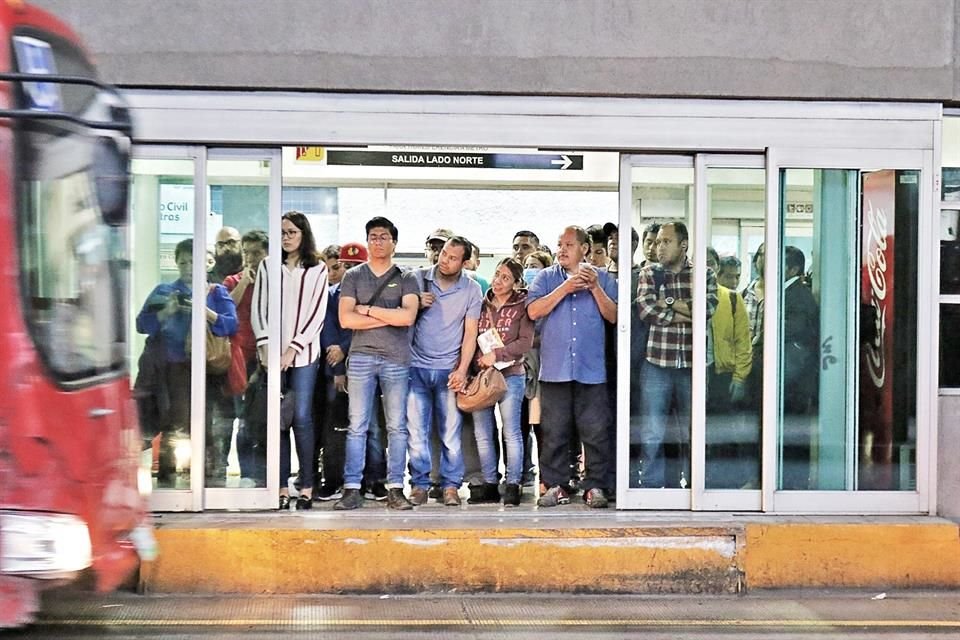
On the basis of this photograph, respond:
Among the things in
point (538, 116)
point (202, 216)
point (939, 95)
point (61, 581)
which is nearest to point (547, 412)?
point (538, 116)

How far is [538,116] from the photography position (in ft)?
27.4

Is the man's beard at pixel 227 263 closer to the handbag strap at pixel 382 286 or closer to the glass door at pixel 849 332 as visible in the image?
the handbag strap at pixel 382 286

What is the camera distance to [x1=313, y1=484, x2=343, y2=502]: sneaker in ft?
29.5

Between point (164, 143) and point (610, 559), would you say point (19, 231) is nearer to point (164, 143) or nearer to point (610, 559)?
point (164, 143)

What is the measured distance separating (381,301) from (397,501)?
57.3 inches

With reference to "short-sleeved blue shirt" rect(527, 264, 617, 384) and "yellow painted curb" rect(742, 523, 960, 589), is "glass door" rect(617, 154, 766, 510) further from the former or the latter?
"yellow painted curb" rect(742, 523, 960, 589)

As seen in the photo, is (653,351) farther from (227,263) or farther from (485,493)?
(227,263)

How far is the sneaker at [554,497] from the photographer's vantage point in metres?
8.74

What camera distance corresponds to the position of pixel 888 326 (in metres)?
8.56

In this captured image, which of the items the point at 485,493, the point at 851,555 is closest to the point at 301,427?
the point at 485,493

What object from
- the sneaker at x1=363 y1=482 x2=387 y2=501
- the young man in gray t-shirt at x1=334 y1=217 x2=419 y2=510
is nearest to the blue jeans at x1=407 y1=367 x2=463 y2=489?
the young man in gray t-shirt at x1=334 y1=217 x2=419 y2=510

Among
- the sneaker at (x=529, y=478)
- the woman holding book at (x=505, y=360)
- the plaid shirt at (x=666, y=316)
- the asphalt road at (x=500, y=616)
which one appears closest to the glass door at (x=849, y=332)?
the plaid shirt at (x=666, y=316)

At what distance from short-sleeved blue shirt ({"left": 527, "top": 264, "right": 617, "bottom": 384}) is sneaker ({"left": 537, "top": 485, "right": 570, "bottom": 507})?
0.82 meters

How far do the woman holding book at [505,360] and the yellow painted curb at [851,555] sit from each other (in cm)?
195
